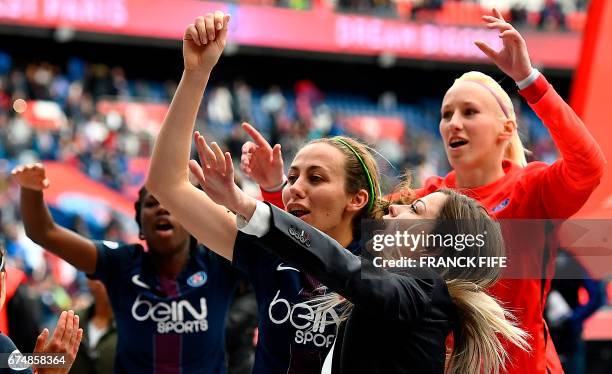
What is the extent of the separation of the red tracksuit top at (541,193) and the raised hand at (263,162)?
0.24 feet

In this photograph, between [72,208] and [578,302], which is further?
[72,208]

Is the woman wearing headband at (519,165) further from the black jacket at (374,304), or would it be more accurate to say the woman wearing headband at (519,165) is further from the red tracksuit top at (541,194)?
the black jacket at (374,304)

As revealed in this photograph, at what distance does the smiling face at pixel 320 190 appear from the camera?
2936 mm

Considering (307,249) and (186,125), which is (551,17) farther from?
(307,249)

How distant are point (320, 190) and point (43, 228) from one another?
1.56 meters

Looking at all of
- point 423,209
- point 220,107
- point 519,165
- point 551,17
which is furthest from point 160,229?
point 551,17

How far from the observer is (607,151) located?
4414mm

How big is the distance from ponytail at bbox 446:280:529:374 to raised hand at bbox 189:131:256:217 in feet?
2.31

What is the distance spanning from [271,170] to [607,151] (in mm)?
2034

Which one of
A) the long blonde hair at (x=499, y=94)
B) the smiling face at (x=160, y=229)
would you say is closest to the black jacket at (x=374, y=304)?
the long blonde hair at (x=499, y=94)

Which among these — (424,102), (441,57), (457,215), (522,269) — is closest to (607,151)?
(522,269)

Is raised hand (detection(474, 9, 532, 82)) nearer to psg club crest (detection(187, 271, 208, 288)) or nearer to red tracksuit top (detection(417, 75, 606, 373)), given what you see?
red tracksuit top (detection(417, 75, 606, 373))

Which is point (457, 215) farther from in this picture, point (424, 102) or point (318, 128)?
point (424, 102)

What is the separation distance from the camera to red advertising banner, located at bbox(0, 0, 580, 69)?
20.6 metres
